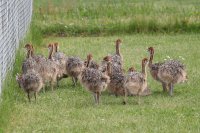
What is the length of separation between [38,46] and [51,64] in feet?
18.5

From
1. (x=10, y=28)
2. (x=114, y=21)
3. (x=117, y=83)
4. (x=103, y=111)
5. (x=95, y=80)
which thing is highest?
(x=114, y=21)

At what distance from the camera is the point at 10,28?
14.8 metres

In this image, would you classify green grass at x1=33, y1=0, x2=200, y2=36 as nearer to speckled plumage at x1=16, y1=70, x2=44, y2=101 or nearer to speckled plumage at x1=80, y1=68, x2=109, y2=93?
speckled plumage at x1=16, y1=70, x2=44, y2=101

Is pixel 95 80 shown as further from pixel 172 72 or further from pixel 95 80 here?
pixel 172 72

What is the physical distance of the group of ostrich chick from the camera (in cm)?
1241

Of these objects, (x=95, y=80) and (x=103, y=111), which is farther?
(x=95, y=80)

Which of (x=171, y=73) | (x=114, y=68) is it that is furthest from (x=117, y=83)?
(x=171, y=73)

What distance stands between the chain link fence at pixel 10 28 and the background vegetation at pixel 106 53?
0.28m

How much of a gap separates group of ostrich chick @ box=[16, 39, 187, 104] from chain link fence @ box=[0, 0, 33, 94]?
392 mm

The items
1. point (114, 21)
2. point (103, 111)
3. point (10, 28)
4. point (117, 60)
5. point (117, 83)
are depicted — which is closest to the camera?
point (103, 111)

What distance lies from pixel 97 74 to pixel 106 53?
20.4 feet

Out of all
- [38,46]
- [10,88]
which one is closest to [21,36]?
[38,46]

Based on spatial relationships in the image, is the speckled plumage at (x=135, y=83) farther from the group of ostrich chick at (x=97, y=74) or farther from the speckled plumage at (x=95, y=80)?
the speckled plumage at (x=95, y=80)

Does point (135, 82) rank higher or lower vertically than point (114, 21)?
lower
